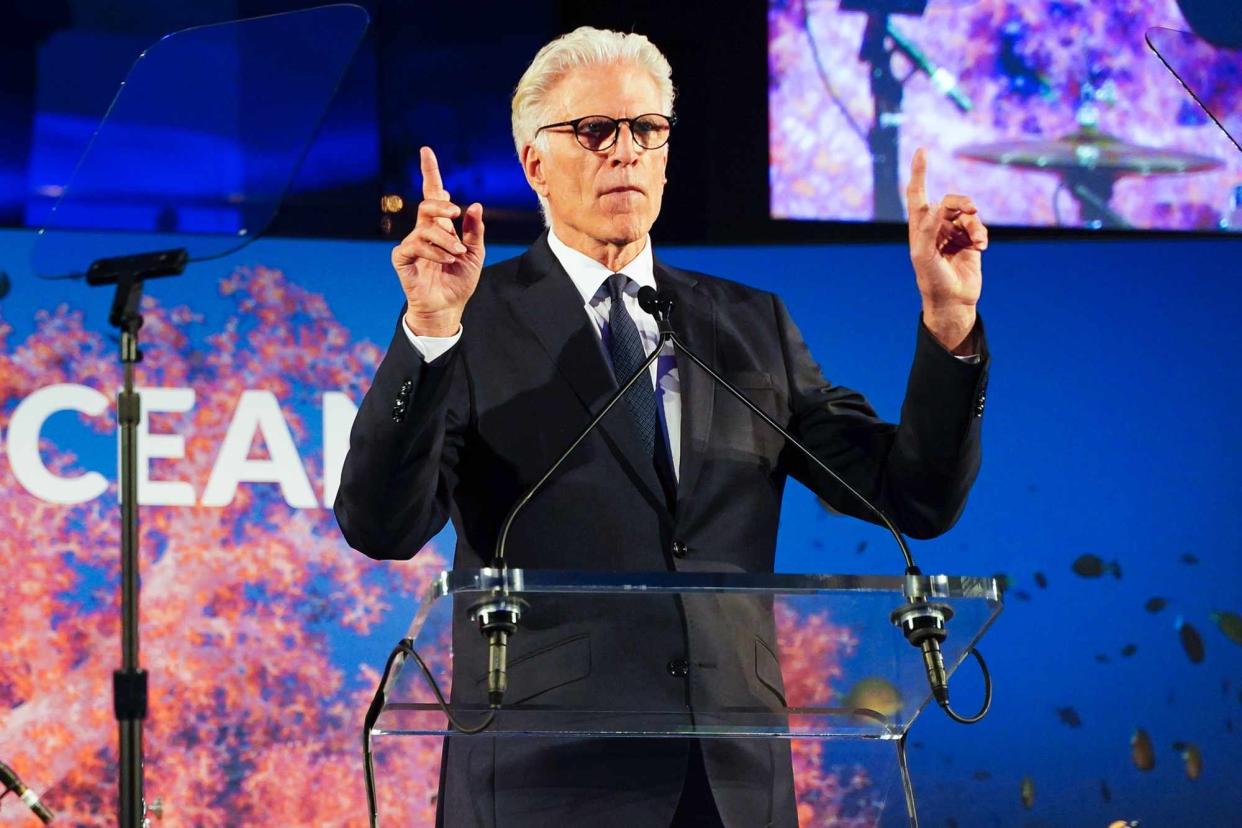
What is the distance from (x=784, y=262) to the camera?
3793 millimetres

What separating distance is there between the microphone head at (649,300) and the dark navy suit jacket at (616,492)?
13cm

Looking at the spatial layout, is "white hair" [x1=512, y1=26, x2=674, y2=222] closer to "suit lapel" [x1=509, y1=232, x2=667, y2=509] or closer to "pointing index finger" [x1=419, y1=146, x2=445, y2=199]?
"suit lapel" [x1=509, y1=232, x2=667, y2=509]

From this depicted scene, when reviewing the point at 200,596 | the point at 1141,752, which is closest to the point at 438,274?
the point at 200,596

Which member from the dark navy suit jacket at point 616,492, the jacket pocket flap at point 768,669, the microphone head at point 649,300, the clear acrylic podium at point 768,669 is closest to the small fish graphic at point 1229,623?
the dark navy suit jacket at point 616,492

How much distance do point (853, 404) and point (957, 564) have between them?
1.72m

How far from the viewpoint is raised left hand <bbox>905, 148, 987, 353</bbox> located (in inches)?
69.9

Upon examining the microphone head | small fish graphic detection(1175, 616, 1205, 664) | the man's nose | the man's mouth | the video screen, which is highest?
the video screen

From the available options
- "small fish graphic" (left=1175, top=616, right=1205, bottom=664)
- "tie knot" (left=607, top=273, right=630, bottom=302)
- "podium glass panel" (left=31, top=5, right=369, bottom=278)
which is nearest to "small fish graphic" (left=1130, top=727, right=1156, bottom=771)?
"small fish graphic" (left=1175, top=616, right=1205, bottom=664)

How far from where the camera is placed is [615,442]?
1910 millimetres

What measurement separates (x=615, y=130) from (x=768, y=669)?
0.90 m

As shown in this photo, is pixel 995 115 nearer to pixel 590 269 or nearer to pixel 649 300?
pixel 590 269

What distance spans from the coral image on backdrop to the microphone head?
186 centimetres

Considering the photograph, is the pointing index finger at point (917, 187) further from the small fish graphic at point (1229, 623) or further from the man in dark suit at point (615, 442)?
Result: the small fish graphic at point (1229, 623)

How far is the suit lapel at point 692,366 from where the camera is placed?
1924 mm
